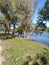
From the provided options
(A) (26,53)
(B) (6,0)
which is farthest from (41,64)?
(B) (6,0)

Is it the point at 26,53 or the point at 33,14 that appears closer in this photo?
the point at 26,53

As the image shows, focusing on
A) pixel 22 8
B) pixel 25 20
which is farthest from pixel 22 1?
pixel 25 20

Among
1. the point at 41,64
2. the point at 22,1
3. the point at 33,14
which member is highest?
the point at 22,1

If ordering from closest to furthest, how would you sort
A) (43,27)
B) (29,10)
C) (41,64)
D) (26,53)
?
(41,64), (26,53), (29,10), (43,27)

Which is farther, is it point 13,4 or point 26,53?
point 13,4

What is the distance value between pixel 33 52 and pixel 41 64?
96.4 inches

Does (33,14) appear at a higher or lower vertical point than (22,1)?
lower

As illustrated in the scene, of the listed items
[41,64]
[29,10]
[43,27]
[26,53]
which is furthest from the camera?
[43,27]

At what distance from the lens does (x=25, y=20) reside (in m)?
23.1

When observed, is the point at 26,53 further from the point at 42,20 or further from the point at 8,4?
the point at 8,4

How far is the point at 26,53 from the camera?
13055mm

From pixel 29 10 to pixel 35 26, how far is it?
3.10m

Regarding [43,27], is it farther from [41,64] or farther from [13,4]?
[41,64]

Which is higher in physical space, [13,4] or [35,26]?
[13,4]
